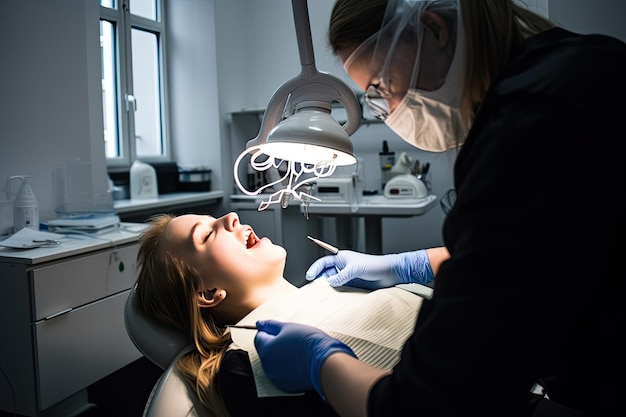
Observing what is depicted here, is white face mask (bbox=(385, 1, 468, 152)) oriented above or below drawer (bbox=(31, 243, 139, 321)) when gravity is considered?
above

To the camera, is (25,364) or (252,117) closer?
(25,364)

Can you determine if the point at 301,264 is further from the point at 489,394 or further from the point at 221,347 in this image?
the point at 489,394

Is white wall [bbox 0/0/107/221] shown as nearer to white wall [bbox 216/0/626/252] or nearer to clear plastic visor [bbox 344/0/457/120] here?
white wall [bbox 216/0/626/252]

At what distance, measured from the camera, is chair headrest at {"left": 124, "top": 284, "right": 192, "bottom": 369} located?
123 cm

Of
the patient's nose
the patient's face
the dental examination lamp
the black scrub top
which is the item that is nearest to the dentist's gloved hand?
the patient's face

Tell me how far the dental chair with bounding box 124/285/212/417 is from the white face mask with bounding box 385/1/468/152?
72cm

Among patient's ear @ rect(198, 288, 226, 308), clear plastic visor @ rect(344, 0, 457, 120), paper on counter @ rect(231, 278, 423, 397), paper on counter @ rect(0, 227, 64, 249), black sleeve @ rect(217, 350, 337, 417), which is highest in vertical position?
clear plastic visor @ rect(344, 0, 457, 120)

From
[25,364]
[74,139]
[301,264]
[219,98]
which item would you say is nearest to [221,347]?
[25,364]

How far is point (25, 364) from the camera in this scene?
1.82m

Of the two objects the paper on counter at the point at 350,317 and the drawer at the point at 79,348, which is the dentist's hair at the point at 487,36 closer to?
the paper on counter at the point at 350,317

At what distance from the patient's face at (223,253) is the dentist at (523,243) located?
0.67m

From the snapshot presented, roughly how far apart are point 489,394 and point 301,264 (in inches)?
117

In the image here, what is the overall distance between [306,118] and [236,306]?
70cm

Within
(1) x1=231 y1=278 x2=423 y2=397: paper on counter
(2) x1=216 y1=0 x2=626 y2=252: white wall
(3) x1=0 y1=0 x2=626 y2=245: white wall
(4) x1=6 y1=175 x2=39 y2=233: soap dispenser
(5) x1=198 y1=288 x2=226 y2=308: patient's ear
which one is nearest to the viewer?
(1) x1=231 y1=278 x2=423 y2=397: paper on counter
